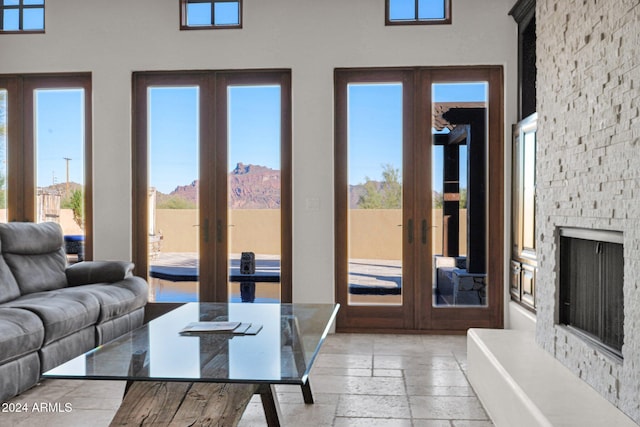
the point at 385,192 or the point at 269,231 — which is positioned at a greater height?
the point at 385,192

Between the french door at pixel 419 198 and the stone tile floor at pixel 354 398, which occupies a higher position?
the french door at pixel 419 198

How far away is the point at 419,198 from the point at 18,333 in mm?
3339

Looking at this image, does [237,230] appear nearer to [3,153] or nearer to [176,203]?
[176,203]

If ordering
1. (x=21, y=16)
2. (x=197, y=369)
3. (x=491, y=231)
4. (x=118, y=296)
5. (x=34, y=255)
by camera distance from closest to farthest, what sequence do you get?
(x=197, y=369)
(x=118, y=296)
(x=34, y=255)
(x=491, y=231)
(x=21, y=16)

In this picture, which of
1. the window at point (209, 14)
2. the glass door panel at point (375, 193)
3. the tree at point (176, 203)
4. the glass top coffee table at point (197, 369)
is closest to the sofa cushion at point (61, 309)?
Answer: the glass top coffee table at point (197, 369)

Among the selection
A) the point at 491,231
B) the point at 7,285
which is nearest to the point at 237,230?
the point at 7,285

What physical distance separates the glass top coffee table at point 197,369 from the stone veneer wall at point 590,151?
47.2 inches

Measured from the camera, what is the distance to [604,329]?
2711 mm

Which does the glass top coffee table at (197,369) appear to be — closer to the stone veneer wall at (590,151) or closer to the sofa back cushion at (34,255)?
the stone veneer wall at (590,151)

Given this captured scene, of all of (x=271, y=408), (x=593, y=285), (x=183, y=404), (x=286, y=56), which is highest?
(x=286, y=56)

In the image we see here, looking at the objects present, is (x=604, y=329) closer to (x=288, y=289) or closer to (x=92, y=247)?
(x=288, y=289)

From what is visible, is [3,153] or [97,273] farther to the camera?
[3,153]

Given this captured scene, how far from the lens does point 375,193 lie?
5438 mm

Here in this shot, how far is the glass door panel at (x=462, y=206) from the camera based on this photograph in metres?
5.36
